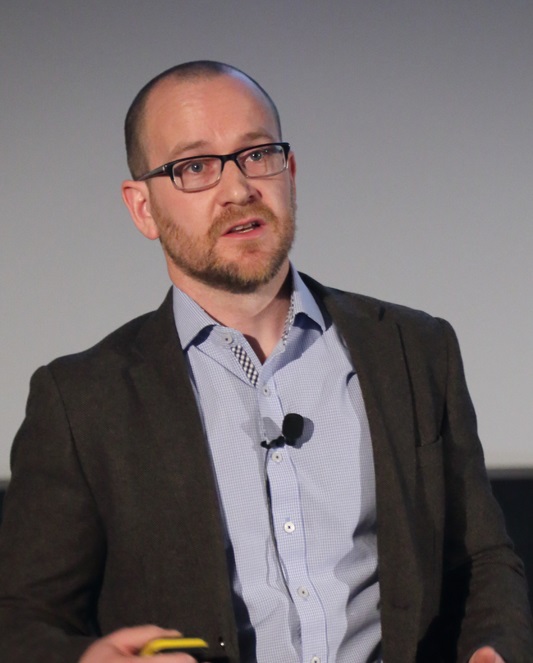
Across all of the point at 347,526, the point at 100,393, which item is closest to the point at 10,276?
the point at 100,393

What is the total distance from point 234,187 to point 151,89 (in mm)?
275

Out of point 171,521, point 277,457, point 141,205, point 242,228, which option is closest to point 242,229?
point 242,228

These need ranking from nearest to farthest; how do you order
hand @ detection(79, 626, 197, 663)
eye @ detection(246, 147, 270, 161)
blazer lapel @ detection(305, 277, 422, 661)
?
hand @ detection(79, 626, 197, 663), blazer lapel @ detection(305, 277, 422, 661), eye @ detection(246, 147, 270, 161)

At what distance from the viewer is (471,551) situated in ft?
5.87

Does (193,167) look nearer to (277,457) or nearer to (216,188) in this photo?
(216,188)

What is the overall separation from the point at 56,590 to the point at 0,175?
1.28 m

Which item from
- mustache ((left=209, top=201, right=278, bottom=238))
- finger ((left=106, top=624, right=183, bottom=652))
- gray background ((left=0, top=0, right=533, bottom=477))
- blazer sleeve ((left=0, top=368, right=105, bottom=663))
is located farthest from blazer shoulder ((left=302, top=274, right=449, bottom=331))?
gray background ((left=0, top=0, right=533, bottom=477))

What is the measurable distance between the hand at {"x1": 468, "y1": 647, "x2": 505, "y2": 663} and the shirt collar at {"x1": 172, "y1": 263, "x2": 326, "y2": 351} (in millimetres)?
601

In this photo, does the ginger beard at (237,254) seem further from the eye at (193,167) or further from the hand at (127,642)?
the hand at (127,642)

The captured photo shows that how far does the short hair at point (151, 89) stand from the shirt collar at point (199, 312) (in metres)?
0.24

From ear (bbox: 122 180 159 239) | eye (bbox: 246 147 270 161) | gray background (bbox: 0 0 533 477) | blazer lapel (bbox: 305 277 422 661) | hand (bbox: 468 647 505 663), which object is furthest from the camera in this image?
gray background (bbox: 0 0 533 477)

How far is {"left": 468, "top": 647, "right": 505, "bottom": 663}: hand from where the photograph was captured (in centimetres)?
157

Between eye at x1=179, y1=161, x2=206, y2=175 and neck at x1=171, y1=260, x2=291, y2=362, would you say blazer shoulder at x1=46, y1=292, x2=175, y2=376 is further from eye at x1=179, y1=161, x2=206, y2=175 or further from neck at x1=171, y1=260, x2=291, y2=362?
eye at x1=179, y1=161, x2=206, y2=175

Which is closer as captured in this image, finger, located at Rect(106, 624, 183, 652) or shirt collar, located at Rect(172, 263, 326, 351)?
finger, located at Rect(106, 624, 183, 652)
